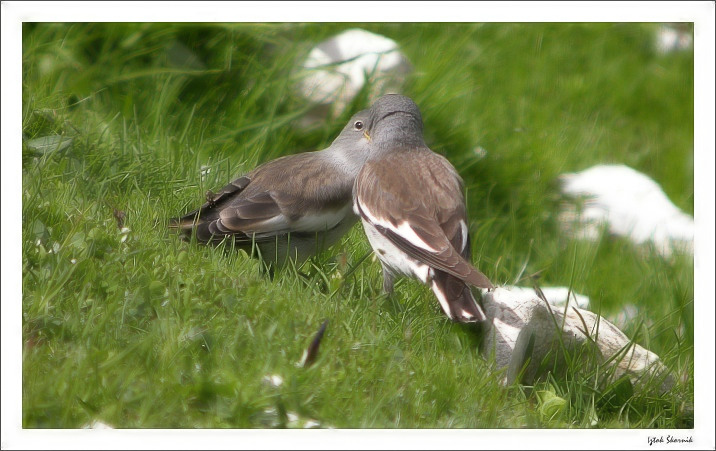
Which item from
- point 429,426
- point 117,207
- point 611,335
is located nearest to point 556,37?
point 611,335

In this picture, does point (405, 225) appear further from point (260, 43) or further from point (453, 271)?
point (260, 43)

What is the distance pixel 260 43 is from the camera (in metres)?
7.03

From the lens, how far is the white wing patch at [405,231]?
4.53 m

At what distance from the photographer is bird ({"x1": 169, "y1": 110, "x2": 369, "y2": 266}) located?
508 centimetres

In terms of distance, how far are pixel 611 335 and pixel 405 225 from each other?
4.28ft

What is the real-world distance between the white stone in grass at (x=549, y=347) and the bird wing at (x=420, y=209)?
Result: 39 cm

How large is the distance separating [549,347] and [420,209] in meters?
1.02

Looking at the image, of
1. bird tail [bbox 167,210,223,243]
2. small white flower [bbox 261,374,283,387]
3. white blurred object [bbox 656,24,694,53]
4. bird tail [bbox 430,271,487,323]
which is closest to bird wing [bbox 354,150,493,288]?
bird tail [bbox 430,271,487,323]

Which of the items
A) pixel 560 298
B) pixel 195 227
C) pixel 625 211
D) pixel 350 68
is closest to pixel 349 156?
pixel 195 227

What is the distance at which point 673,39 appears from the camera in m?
10.3

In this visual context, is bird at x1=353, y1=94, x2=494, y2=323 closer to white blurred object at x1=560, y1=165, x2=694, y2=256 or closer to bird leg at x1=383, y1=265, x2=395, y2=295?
bird leg at x1=383, y1=265, x2=395, y2=295

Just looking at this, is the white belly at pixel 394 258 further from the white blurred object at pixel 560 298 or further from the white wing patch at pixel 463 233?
the white blurred object at pixel 560 298

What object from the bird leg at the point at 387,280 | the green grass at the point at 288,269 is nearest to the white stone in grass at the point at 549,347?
the green grass at the point at 288,269

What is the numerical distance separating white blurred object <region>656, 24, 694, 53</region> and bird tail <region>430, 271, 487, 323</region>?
6.94 metres
